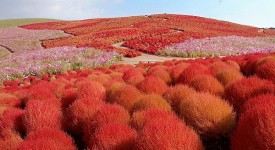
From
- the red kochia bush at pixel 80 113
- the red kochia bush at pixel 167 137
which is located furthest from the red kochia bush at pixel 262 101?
the red kochia bush at pixel 80 113

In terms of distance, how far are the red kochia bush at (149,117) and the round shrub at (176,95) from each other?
0.64 meters

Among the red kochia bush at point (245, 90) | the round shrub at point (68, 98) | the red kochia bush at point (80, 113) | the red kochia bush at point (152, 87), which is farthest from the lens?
the round shrub at point (68, 98)

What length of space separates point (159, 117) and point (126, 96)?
1.48 metres

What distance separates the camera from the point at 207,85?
462 cm

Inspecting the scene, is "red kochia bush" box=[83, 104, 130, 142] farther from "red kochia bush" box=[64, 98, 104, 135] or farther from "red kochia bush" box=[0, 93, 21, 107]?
"red kochia bush" box=[0, 93, 21, 107]

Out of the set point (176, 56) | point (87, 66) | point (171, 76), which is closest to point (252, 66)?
point (171, 76)

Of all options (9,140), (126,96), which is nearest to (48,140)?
(9,140)

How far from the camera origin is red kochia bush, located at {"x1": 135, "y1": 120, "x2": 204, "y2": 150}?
2850 mm

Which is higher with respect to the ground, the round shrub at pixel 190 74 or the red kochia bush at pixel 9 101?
the round shrub at pixel 190 74

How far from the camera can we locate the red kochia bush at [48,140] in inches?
142

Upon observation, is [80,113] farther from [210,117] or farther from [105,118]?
[210,117]

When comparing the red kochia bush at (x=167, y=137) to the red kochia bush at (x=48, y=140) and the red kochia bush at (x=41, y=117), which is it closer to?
the red kochia bush at (x=48, y=140)

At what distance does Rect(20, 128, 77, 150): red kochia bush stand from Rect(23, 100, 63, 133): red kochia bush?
2.25ft

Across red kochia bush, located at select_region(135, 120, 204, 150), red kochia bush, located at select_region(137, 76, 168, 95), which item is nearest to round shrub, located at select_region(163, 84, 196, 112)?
red kochia bush, located at select_region(137, 76, 168, 95)
